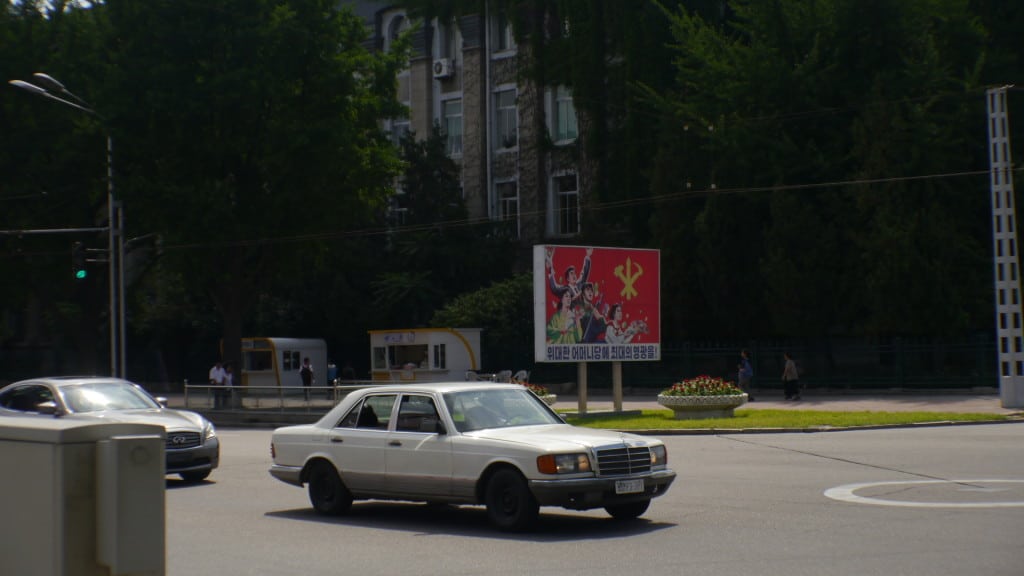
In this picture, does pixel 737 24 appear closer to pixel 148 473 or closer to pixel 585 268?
pixel 585 268

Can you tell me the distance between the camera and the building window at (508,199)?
59750 millimetres

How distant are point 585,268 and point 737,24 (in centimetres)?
2061

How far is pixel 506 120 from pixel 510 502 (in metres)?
49.9

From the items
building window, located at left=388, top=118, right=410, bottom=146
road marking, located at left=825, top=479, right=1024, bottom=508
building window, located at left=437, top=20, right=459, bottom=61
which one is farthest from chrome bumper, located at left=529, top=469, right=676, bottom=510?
building window, located at left=388, top=118, right=410, bottom=146

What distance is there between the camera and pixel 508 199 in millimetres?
60281

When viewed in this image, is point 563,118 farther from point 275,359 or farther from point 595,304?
point 595,304

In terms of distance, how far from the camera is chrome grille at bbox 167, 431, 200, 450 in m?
16.9

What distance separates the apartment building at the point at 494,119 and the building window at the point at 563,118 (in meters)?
0.05

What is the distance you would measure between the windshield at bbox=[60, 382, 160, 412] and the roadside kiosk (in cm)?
2766

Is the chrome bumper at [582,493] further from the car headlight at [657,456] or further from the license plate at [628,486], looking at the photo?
the car headlight at [657,456]

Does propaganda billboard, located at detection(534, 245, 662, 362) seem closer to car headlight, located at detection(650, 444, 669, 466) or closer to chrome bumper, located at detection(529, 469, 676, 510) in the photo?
car headlight, located at detection(650, 444, 669, 466)

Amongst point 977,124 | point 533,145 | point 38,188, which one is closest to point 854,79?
point 977,124

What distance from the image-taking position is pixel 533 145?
192 feet

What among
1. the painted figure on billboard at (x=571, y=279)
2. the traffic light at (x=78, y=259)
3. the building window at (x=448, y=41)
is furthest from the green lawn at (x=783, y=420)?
the building window at (x=448, y=41)
